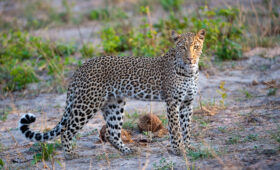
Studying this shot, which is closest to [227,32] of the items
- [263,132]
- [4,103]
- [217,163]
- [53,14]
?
[263,132]

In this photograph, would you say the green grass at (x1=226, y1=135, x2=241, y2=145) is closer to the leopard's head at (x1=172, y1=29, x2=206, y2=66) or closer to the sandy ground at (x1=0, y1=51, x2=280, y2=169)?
the sandy ground at (x1=0, y1=51, x2=280, y2=169)

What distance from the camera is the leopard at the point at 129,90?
7.30 meters

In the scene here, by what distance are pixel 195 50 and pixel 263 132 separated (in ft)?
6.00

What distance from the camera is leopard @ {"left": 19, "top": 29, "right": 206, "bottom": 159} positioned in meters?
7.30

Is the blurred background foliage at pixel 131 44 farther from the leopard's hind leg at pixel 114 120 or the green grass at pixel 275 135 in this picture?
the green grass at pixel 275 135

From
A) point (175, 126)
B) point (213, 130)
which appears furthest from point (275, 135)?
point (175, 126)

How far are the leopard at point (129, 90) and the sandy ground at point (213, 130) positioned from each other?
1.30 feet

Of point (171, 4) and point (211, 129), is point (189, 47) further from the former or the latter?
point (171, 4)

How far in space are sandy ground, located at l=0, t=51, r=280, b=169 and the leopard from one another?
0.40 meters

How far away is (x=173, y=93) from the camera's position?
734 cm

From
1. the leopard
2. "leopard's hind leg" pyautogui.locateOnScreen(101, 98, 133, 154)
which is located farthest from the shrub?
"leopard's hind leg" pyautogui.locateOnScreen(101, 98, 133, 154)

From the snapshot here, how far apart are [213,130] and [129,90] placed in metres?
1.73

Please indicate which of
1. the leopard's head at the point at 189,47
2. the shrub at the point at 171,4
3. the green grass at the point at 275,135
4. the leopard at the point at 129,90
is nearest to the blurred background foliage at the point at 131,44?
the shrub at the point at 171,4

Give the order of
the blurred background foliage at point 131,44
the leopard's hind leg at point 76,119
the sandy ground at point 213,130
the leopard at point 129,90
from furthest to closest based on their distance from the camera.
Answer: the blurred background foliage at point 131,44
the leopard's hind leg at point 76,119
the leopard at point 129,90
the sandy ground at point 213,130
